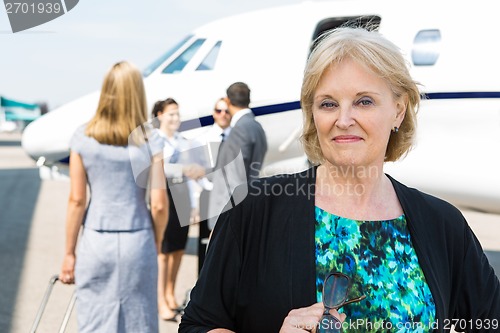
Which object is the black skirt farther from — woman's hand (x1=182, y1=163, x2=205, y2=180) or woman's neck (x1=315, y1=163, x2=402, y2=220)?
A: woman's neck (x1=315, y1=163, x2=402, y2=220)

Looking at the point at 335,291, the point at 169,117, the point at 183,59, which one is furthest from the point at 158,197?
the point at 183,59

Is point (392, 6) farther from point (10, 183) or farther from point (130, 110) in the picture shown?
point (10, 183)

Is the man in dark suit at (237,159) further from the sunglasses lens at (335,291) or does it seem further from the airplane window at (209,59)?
the sunglasses lens at (335,291)

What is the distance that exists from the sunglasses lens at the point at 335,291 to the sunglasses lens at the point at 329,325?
Answer: 0.03 m

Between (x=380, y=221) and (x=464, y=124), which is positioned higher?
(x=464, y=124)

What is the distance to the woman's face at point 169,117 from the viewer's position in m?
5.77

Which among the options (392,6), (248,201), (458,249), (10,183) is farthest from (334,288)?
(10,183)

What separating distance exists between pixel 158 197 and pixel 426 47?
3781 millimetres

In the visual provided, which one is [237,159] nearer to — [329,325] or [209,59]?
[209,59]

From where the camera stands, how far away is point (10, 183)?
17.5m

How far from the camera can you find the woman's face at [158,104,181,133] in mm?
5770

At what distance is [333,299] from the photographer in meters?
1.43

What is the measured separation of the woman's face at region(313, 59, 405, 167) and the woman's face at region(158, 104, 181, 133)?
4.07m

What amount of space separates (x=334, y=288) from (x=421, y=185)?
16.2 ft
